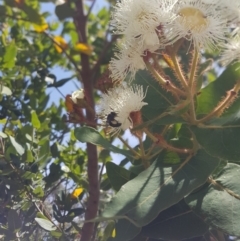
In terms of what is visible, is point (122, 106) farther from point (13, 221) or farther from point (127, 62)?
point (13, 221)

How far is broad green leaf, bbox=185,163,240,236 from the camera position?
0.79m

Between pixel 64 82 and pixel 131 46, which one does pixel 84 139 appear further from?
pixel 64 82

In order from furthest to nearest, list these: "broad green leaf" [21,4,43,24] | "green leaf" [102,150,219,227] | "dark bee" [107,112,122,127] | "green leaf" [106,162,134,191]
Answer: "broad green leaf" [21,4,43,24] → "green leaf" [106,162,134,191] → "dark bee" [107,112,122,127] → "green leaf" [102,150,219,227]

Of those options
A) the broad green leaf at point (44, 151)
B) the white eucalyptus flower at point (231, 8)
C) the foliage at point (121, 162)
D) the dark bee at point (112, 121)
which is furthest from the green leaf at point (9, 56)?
the white eucalyptus flower at point (231, 8)

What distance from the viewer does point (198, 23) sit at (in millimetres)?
792

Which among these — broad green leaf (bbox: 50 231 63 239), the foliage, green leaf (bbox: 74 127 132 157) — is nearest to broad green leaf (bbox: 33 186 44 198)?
the foliage

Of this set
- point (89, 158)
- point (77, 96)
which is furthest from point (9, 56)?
point (77, 96)

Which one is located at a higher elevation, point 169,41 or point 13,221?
point 169,41

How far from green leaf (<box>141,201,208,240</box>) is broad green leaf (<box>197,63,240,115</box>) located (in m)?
0.17

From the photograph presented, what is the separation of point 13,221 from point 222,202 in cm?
42

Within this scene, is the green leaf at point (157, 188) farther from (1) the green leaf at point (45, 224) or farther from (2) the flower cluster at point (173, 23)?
(1) the green leaf at point (45, 224)

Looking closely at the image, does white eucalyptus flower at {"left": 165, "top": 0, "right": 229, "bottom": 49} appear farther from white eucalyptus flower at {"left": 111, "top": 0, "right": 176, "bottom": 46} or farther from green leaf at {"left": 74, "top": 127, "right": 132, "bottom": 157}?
green leaf at {"left": 74, "top": 127, "right": 132, "bottom": 157}

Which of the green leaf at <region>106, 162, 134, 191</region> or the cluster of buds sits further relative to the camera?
the green leaf at <region>106, 162, 134, 191</region>

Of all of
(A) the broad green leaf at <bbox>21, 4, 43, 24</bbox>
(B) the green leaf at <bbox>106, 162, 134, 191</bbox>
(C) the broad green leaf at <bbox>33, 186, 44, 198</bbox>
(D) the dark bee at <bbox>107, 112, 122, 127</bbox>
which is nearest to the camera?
(D) the dark bee at <bbox>107, 112, 122, 127</bbox>
